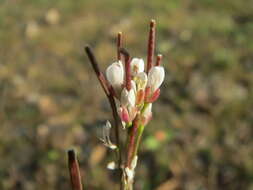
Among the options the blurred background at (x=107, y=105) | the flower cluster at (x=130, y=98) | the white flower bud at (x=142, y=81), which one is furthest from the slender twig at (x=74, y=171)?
the blurred background at (x=107, y=105)

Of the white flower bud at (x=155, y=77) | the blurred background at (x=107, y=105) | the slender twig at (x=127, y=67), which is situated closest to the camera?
the slender twig at (x=127, y=67)

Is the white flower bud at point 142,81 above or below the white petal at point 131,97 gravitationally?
above

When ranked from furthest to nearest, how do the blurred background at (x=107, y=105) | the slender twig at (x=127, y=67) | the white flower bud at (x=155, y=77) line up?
1. the blurred background at (x=107, y=105)
2. the white flower bud at (x=155, y=77)
3. the slender twig at (x=127, y=67)

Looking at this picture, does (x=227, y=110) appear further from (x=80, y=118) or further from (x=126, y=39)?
(x=126, y=39)

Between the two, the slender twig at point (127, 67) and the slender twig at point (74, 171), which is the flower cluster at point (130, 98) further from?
the slender twig at point (74, 171)

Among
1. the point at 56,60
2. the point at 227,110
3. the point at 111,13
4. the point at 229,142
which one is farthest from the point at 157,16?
the point at 229,142

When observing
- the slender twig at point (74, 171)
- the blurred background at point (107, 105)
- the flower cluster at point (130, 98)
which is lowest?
the blurred background at point (107, 105)

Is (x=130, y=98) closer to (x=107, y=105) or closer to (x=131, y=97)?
(x=131, y=97)

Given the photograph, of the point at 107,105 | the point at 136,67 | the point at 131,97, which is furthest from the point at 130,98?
the point at 107,105
